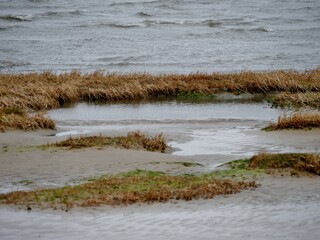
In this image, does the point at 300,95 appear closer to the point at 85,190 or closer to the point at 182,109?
the point at 182,109

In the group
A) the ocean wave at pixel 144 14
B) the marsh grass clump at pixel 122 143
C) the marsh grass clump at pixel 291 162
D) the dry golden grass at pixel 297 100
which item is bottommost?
the ocean wave at pixel 144 14

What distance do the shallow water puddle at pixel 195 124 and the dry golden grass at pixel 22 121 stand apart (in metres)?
0.57

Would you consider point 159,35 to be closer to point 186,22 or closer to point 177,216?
point 186,22

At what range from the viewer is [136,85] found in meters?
28.5

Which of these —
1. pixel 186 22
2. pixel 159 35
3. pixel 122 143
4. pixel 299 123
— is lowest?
pixel 159 35

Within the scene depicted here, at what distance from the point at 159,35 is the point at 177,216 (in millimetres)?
45698

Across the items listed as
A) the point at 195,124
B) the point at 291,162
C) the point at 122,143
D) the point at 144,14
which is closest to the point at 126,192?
the point at 291,162

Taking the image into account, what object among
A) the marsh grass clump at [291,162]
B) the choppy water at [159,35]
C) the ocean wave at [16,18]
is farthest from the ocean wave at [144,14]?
the marsh grass clump at [291,162]

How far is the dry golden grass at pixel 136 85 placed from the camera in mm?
27156

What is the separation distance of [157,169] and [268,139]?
219 inches

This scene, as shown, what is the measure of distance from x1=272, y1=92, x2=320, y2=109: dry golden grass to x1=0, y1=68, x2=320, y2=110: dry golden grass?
177 centimetres

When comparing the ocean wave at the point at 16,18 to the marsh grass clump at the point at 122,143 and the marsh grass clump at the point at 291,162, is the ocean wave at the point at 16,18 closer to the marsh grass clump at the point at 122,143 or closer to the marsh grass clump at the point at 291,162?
the marsh grass clump at the point at 122,143

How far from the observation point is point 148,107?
26.7 meters

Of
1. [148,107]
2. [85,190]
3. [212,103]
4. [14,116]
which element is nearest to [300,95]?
[212,103]
